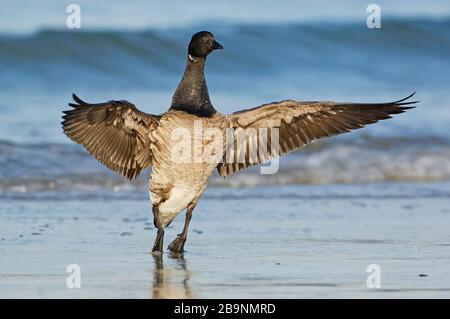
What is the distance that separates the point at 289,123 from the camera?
9.49 m

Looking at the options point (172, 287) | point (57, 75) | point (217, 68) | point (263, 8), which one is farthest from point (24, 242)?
point (263, 8)

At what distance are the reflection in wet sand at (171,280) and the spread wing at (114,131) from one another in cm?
90

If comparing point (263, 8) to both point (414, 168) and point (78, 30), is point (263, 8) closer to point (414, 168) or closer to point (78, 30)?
point (78, 30)

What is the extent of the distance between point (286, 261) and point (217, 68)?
12.5 metres

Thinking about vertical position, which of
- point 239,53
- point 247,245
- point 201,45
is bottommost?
point 247,245

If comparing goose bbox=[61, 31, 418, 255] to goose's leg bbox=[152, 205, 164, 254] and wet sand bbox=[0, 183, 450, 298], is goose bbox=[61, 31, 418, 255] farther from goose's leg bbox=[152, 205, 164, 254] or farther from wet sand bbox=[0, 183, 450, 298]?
wet sand bbox=[0, 183, 450, 298]

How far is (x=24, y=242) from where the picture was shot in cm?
931

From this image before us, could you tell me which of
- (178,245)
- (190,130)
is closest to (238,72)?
(178,245)

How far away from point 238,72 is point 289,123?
→ 11.5m

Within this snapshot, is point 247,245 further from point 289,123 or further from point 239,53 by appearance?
point 239,53

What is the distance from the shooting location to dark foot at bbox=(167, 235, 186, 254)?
9.08 m

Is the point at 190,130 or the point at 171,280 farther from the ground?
the point at 190,130

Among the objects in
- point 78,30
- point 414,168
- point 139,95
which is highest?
point 78,30
